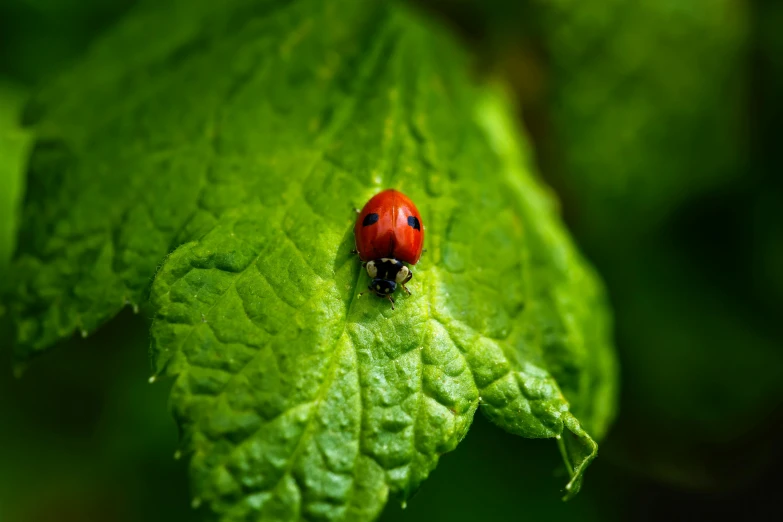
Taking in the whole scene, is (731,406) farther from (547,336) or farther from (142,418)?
(142,418)

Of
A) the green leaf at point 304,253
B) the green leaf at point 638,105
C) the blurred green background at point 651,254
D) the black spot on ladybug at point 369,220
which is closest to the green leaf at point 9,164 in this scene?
the blurred green background at point 651,254

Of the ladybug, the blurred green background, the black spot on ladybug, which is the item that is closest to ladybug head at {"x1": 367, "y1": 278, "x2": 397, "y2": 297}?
the ladybug

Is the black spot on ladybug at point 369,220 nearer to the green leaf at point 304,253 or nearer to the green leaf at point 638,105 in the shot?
the green leaf at point 304,253

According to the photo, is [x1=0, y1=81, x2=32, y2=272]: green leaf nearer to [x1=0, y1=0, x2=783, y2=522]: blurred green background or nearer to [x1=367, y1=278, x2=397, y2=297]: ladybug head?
[x1=0, y1=0, x2=783, y2=522]: blurred green background

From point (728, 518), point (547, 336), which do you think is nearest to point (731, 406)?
point (728, 518)

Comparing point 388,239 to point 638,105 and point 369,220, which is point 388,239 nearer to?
point 369,220

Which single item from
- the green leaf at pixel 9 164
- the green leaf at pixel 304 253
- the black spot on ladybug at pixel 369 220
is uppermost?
the black spot on ladybug at pixel 369 220
